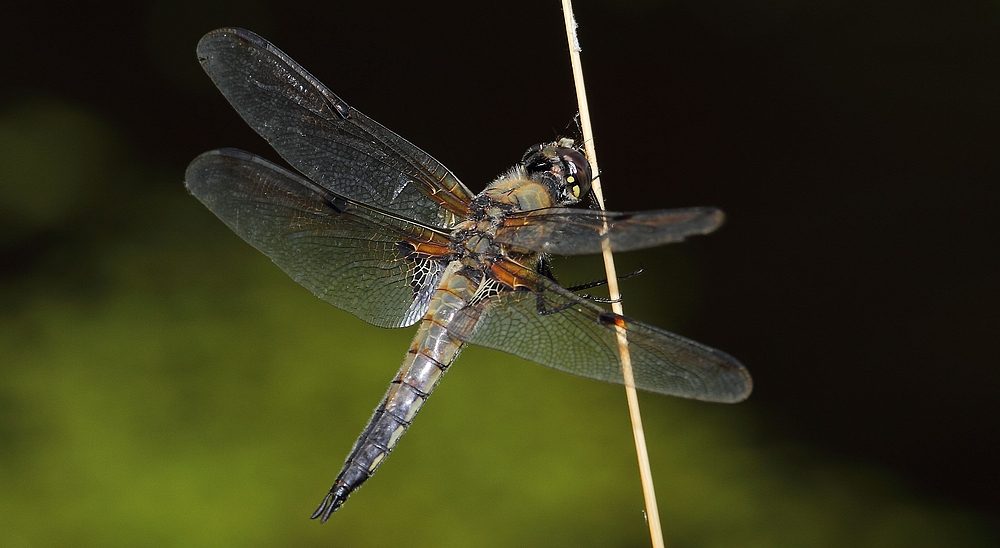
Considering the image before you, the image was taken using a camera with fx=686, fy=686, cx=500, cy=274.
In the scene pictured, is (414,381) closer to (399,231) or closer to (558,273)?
(399,231)

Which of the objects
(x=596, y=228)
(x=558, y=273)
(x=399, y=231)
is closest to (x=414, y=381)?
(x=399, y=231)

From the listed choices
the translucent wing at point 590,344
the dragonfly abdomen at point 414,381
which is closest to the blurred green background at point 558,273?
the dragonfly abdomen at point 414,381

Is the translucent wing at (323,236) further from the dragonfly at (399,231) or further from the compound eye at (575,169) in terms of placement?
the compound eye at (575,169)

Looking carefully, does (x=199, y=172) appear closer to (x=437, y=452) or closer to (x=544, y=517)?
(x=437, y=452)

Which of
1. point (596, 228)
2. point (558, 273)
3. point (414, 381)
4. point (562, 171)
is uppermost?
point (558, 273)

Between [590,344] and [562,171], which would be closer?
[590,344]

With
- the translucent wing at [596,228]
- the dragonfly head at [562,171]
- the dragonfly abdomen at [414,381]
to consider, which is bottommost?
the dragonfly abdomen at [414,381]
